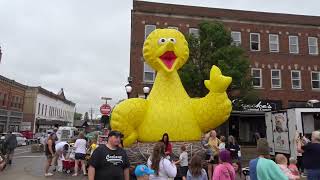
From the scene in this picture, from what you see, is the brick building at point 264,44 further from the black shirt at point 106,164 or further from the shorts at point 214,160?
the black shirt at point 106,164

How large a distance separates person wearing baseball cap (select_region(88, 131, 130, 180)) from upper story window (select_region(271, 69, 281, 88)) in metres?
24.9

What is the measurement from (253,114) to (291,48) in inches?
282

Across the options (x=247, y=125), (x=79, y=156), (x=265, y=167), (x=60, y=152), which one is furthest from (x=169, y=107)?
(x=247, y=125)

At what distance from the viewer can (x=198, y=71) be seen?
18.3 meters

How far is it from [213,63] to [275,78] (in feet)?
37.7

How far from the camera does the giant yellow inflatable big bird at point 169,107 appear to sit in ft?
27.8

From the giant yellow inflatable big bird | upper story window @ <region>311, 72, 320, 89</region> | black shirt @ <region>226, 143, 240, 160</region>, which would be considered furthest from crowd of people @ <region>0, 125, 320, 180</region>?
upper story window @ <region>311, 72, 320, 89</region>

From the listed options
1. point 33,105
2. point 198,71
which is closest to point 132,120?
point 198,71

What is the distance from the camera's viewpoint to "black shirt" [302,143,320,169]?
6.67m

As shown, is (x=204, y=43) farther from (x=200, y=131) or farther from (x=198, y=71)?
(x=200, y=131)

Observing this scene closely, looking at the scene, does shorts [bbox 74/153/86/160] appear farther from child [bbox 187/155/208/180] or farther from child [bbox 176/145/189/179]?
child [bbox 187/155/208/180]

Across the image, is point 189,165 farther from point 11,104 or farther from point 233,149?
point 11,104

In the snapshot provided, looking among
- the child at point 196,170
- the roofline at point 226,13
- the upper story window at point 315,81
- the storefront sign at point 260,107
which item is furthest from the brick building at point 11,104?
the child at point 196,170

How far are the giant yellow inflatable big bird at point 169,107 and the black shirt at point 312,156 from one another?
230cm
